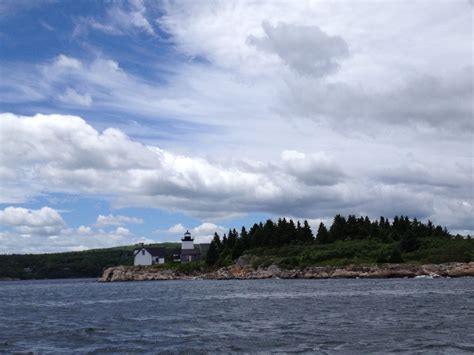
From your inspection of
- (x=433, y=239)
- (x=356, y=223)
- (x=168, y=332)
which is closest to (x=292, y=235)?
(x=356, y=223)

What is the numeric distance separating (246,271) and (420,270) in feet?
140

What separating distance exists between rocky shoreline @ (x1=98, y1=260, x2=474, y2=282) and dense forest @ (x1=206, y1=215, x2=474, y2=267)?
437 cm

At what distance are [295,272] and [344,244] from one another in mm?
21068

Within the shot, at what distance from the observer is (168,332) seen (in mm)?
35438

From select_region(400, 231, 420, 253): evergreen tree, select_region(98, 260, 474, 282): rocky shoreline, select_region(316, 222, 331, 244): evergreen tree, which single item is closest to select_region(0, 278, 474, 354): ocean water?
select_region(98, 260, 474, 282): rocky shoreline

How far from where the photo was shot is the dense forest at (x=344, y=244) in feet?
417

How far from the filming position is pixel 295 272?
12975cm

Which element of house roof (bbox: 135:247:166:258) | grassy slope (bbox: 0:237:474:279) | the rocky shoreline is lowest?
the rocky shoreline

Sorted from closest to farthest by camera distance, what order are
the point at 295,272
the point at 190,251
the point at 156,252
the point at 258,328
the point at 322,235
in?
the point at 258,328 → the point at 295,272 → the point at 322,235 → the point at 190,251 → the point at 156,252

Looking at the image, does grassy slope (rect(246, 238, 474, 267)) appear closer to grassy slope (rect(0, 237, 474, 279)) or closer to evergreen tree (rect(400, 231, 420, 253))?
grassy slope (rect(0, 237, 474, 279))

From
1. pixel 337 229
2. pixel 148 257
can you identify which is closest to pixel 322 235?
pixel 337 229

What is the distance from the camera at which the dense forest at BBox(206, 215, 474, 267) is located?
12699 cm

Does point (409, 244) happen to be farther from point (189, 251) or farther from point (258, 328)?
point (258, 328)

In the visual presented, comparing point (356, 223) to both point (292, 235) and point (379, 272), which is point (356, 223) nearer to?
point (292, 235)
